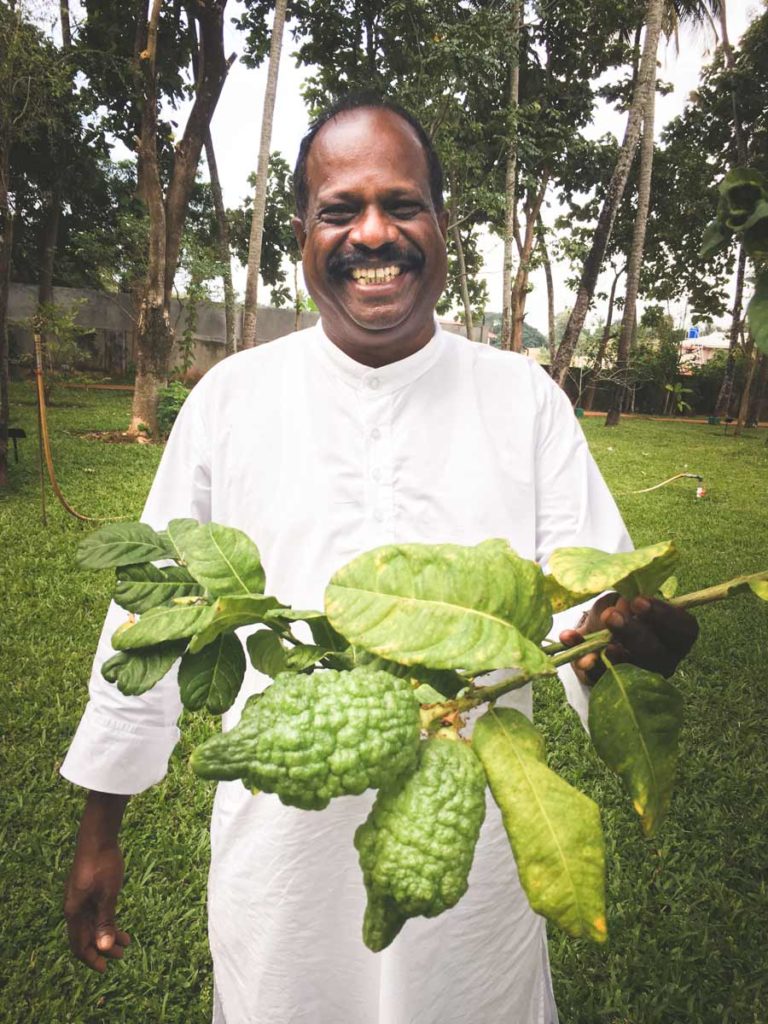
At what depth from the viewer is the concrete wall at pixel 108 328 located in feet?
58.4

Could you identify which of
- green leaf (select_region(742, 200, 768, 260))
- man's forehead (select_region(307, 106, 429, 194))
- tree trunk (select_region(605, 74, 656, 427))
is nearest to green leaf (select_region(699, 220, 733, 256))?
green leaf (select_region(742, 200, 768, 260))

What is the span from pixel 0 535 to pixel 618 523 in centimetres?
577

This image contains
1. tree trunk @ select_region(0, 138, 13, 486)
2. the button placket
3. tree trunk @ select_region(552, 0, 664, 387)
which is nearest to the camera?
the button placket

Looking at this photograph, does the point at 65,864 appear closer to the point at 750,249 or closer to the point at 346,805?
the point at 346,805

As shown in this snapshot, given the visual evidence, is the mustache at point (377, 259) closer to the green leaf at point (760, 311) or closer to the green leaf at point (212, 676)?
the green leaf at point (760, 311)

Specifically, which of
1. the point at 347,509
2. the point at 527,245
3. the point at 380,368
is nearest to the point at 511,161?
the point at 527,245

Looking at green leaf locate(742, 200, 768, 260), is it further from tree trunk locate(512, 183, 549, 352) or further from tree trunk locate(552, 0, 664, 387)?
tree trunk locate(512, 183, 549, 352)

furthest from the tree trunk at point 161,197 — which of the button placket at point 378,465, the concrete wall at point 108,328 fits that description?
the button placket at point 378,465

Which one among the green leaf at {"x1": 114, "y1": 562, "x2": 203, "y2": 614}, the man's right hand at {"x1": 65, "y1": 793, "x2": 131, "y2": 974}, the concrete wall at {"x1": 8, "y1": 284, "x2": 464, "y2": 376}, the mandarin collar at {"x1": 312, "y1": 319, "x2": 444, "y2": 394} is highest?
the concrete wall at {"x1": 8, "y1": 284, "x2": 464, "y2": 376}

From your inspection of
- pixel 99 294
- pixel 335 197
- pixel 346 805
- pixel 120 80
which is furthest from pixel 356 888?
pixel 99 294

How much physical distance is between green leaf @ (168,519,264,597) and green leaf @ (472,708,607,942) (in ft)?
1.00

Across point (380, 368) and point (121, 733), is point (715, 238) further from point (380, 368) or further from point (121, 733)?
point (121, 733)

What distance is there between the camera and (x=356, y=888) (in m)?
1.33

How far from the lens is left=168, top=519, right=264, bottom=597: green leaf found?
665mm
